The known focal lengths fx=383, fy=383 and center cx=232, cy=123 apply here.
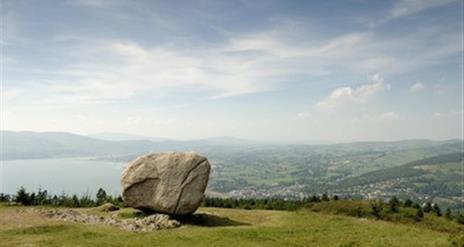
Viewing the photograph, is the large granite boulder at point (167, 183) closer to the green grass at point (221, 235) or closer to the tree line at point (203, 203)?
the green grass at point (221, 235)

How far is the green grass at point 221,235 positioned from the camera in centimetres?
2933

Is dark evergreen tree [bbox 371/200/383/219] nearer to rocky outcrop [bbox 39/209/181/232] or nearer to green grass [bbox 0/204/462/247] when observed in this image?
green grass [bbox 0/204/462/247]

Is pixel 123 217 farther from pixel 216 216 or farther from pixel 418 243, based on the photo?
pixel 418 243

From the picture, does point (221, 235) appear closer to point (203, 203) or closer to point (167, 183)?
point (167, 183)

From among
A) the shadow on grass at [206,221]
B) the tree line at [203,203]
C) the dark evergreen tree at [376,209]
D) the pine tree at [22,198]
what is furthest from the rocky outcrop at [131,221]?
the dark evergreen tree at [376,209]

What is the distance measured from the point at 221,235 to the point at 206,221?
381 inches

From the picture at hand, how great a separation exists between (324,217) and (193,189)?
1610cm

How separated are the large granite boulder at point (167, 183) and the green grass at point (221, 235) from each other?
8.46 ft

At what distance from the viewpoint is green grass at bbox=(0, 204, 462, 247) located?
96.2ft

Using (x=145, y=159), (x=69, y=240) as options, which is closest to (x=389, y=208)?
(x=145, y=159)

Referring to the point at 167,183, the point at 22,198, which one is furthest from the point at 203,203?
the point at 22,198

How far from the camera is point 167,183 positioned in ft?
130

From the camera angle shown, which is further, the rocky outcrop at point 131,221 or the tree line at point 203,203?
the tree line at point 203,203

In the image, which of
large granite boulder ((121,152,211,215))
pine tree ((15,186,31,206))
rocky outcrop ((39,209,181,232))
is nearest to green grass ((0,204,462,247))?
rocky outcrop ((39,209,181,232))
